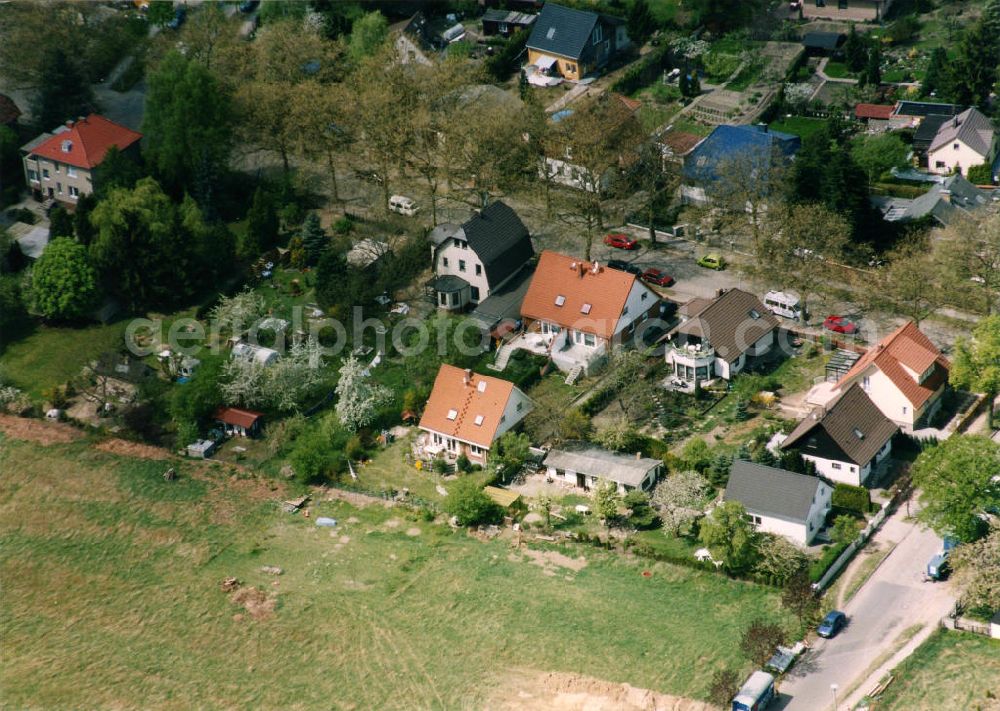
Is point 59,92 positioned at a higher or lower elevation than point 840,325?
higher

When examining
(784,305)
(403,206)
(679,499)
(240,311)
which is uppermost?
(403,206)

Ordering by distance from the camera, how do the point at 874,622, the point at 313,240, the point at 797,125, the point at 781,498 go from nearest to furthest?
the point at 874,622, the point at 781,498, the point at 313,240, the point at 797,125

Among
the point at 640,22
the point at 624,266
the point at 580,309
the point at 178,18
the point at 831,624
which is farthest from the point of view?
the point at 178,18

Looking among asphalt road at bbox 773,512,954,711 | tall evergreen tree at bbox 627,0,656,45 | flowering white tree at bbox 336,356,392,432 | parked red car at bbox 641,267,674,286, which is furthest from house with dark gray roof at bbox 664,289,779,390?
tall evergreen tree at bbox 627,0,656,45

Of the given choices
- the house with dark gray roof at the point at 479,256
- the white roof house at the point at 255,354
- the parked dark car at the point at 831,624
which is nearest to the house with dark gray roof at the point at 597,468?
the parked dark car at the point at 831,624

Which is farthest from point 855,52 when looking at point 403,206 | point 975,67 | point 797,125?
point 403,206

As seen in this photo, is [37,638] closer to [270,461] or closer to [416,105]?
[270,461]

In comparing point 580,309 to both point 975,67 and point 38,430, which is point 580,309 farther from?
point 975,67

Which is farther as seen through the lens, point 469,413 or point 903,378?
point 469,413
